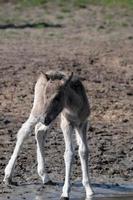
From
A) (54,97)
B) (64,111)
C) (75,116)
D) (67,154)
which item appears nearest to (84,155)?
(67,154)

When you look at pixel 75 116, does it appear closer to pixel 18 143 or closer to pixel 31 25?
pixel 18 143

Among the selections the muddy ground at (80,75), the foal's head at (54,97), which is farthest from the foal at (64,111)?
the muddy ground at (80,75)

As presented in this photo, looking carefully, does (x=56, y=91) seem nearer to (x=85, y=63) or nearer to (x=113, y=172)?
(x=113, y=172)

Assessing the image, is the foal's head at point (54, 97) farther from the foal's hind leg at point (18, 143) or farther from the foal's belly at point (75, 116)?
the foal's hind leg at point (18, 143)

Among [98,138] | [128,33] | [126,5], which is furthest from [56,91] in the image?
[126,5]

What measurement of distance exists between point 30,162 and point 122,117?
2867 mm

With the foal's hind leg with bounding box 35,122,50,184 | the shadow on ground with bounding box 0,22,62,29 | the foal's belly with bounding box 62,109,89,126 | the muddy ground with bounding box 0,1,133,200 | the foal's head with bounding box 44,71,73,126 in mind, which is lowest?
the shadow on ground with bounding box 0,22,62,29

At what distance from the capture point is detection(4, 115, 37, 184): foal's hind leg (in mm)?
11516

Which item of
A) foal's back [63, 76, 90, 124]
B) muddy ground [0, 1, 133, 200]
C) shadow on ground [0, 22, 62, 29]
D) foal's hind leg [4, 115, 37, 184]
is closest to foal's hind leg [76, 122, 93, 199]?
foal's back [63, 76, 90, 124]

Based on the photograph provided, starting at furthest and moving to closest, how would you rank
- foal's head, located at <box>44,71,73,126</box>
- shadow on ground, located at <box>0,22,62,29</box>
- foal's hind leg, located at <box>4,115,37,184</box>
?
shadow on ground, located at <box>0,22,62,29</box> < foal's hind leg, located at <box>4,115,37,184</box> < foal's head, located at <box>44,71,73,126</box>

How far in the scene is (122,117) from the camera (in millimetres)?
15211

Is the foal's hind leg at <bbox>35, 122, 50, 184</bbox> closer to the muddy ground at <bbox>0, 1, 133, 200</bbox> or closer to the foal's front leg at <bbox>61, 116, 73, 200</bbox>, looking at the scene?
the muddy ground at <bbox>0, 1, 133, 200</bbox>

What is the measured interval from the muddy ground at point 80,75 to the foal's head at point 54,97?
4.04 ft

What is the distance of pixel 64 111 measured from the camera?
11.2 meters
